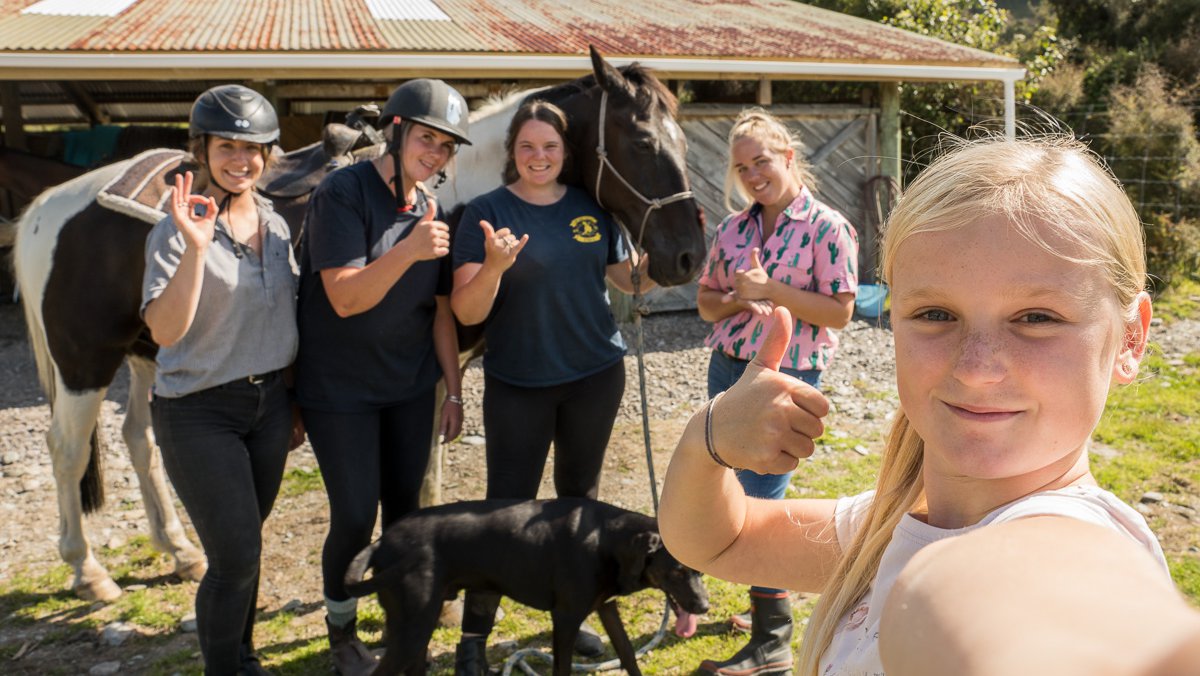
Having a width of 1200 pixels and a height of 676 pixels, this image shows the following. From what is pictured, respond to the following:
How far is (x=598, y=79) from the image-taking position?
3521 mm

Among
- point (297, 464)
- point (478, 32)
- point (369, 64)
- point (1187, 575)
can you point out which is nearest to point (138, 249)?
point (297, 464)

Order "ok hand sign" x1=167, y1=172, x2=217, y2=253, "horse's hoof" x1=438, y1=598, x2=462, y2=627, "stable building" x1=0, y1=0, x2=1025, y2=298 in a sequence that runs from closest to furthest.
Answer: "ok hand sign" x1=167, y1=172, x2=217, y2=253 < "horse's hoof" x1=438, y1=598, x2=462, y2=627 < "stable building" x1=0, y1=0, x2=1025, y2=298

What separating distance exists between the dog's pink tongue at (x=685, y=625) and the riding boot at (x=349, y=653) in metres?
1.17

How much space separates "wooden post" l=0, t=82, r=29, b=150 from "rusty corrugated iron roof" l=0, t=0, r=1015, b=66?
2.64 feet

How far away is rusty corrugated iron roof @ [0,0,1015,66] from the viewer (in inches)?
299

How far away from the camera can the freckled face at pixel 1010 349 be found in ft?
2.46

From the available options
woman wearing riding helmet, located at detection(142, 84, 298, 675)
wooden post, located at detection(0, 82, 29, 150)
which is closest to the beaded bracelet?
woman wearing riding helmet, located at detection(142, 84, 298, 675)

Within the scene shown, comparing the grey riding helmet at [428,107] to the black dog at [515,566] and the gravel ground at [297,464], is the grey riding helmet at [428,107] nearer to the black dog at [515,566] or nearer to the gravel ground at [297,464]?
the black dog at [515,566]

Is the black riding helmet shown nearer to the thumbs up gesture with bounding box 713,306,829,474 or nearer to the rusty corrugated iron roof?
the thumbs up gesture with bounding box 713,306,829,474

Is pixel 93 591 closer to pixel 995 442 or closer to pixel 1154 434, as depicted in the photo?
pixel 995 442

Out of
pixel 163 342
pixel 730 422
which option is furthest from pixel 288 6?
pixel 730 422

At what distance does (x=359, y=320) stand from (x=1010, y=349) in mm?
2443

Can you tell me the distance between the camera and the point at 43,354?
405 centimetres

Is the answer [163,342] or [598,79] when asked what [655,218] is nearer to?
[598,79]
